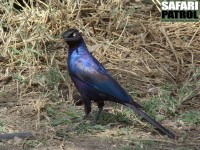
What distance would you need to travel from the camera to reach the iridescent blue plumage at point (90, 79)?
455 cm

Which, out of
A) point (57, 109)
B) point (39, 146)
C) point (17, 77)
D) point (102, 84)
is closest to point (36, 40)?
point (17, 77)

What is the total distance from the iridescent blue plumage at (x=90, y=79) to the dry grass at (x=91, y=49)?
1.71ft

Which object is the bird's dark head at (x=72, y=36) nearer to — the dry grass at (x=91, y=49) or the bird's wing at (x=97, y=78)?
the bird's wing at (x=97, y=78)

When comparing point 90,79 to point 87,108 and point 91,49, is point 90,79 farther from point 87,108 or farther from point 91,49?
point 91,49

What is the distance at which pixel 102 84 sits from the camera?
4.60 metres

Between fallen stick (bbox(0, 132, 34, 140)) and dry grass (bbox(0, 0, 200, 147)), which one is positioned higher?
dry grass (bbox(0, 0, 200, 147))

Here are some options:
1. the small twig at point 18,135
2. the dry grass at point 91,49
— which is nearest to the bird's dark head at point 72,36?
the dry grass at point 91,49

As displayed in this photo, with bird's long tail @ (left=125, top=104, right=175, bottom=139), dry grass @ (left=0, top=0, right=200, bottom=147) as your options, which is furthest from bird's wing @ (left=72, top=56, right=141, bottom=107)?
dry grass @ (left=0, top=0, right=200, bottom=147)

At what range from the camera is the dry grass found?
547 centimetres

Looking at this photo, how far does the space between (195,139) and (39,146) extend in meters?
1.21

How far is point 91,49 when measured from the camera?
6.14m

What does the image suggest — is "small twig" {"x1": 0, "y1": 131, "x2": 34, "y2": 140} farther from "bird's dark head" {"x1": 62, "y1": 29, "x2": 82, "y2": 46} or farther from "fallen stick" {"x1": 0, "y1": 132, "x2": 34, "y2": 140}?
"bird's dark head" {"x1": 62, "y1": 29, "x2": 82, "y2": 46}

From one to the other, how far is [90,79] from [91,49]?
1.56m

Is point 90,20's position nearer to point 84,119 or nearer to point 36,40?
point 36,40
